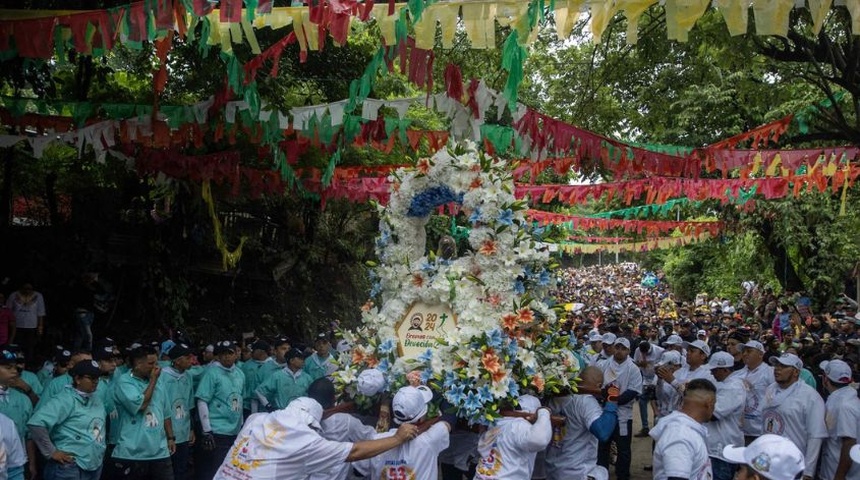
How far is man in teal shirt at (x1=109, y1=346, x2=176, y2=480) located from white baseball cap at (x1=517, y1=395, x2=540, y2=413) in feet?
10.8

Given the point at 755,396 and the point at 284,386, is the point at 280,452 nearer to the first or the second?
the point at 284,386

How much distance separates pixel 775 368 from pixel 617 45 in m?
7.93

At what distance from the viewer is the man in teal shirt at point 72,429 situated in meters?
6.96

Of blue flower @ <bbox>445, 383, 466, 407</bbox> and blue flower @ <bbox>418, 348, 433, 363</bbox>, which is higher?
blue flower @ <bbox>418, 348, 433, 363</bbox>

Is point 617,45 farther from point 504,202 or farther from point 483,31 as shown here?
point 483,31

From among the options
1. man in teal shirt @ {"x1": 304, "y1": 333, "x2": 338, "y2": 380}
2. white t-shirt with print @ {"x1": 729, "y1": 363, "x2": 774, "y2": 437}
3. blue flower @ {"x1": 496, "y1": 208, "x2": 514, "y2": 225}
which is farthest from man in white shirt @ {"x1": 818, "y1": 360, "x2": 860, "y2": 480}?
man in teal shirt @ {"x1": 304, "y1": 333, "x2": 338, "y2": 380}

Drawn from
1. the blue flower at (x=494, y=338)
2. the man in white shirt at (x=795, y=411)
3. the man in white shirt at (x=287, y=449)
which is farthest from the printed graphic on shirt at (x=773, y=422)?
the man in white shirt at (x=287, y=449)

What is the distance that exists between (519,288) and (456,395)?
53.8 inches

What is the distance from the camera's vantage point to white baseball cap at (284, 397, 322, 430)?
18.5ft

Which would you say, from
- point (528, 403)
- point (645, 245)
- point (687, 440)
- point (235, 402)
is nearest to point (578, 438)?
point (528, 403)

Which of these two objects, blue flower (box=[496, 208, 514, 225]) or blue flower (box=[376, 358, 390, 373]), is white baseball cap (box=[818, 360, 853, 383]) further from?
blue flower (box=[376, 358, 390, 373])

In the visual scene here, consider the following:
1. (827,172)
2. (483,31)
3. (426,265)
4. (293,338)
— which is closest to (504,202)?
(426,265)

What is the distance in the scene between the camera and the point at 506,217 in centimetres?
827

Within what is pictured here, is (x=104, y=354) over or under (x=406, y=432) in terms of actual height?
under
